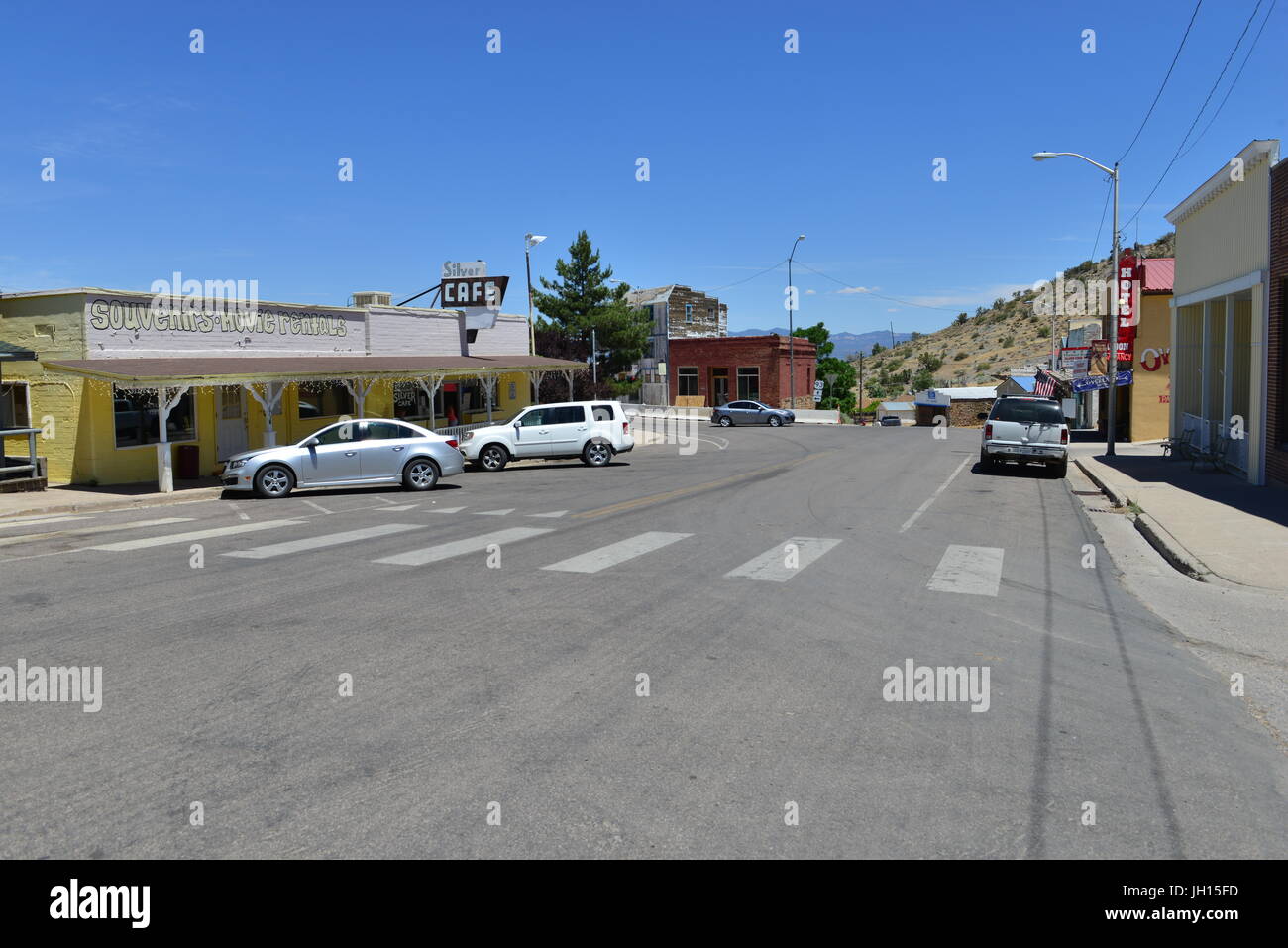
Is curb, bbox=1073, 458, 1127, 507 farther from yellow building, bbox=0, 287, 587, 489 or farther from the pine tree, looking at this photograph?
the pine tree

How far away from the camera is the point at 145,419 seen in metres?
22.4

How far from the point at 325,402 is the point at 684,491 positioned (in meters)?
13.3

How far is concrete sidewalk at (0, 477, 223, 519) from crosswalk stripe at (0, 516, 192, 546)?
7.77 feet

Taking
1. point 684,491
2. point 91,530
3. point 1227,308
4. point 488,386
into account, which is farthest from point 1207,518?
point 488,386

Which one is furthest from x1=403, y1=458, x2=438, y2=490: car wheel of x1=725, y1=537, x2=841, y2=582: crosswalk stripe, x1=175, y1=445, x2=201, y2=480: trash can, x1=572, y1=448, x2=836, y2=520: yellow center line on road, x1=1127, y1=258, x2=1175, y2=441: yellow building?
x1=1127, y1=258, x2=1175, y2=441: yellow building

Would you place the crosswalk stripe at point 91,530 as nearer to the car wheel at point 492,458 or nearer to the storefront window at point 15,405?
the storefront window at point 15,405

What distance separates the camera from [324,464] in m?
19.8

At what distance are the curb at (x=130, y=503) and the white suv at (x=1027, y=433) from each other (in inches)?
677

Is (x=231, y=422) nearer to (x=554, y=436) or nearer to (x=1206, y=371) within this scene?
(x=554, y=436)

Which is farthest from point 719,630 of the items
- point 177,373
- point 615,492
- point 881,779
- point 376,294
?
point 376,294

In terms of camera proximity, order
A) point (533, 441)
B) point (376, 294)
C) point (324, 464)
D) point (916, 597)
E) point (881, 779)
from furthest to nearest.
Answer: point (376, 294) < point (533, 441) < point (324, 464) < point (916, 597) < point (881, 779)

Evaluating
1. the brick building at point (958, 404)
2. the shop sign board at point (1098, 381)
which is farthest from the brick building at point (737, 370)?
the shop sign board at point (1098, 381)
